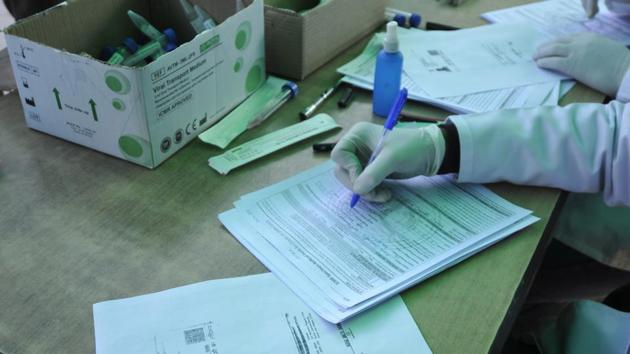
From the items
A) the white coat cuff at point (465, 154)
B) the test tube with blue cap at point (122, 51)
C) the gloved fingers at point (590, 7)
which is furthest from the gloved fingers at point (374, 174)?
the gloved fingers at point (590, 7)

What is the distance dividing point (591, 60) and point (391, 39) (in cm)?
45

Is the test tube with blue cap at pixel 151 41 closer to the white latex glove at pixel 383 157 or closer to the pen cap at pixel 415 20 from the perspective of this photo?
the white latex glove at pixel 383 157

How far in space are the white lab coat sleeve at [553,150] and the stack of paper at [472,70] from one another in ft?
0.49

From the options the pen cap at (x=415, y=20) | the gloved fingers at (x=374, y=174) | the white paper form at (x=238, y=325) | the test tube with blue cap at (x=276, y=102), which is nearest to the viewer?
the white paper form at (x=238, y=325)

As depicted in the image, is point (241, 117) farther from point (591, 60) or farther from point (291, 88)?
point (591, 60)

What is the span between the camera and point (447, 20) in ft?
4.62

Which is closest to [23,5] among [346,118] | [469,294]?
[346,118]

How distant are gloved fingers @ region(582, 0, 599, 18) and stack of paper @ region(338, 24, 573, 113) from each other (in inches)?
6.8

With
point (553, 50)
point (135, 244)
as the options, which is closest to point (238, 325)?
point (135, 244)

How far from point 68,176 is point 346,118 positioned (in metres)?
0.47

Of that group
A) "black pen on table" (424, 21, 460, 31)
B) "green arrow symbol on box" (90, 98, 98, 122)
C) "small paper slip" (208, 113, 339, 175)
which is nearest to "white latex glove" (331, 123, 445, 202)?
"small paper slip" (208, 113, 339, 175)

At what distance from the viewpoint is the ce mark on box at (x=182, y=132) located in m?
0.88

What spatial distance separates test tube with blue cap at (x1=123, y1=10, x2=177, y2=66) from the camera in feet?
3.29

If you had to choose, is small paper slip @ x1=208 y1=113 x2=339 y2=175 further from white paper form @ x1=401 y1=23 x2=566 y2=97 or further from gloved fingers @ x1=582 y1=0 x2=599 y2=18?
gloved fingers @ x1=582 y1=0 x2=599 y2=18
